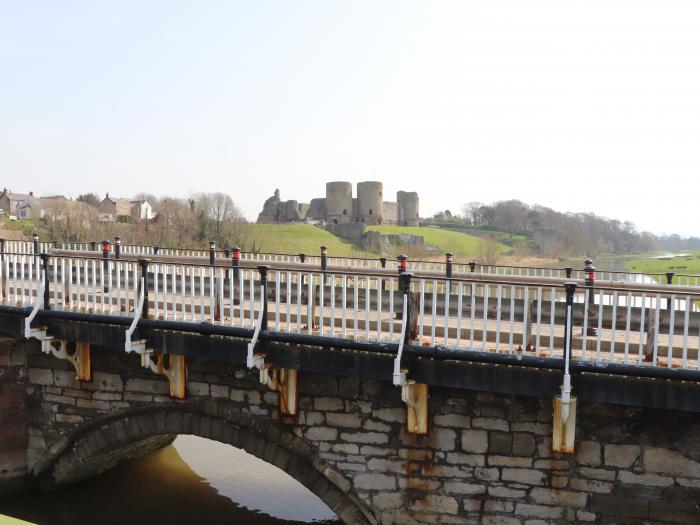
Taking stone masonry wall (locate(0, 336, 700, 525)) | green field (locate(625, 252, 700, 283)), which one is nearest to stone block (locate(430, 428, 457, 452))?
stone masonry wall (locate(0, 336, 700, 525))

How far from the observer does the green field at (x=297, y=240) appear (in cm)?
5212

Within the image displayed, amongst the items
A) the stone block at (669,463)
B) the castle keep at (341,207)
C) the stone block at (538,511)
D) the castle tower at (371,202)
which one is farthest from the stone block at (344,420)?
the castle tower at (371,202)

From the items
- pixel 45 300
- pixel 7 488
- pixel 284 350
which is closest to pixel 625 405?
pixel 284 350

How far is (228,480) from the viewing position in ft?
39.4

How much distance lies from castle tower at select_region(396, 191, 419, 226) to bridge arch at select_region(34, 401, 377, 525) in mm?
71568

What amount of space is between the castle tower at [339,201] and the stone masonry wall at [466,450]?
67115 millimetres

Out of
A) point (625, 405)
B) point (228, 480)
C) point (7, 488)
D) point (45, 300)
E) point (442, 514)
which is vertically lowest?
Answer: point (228, 480)

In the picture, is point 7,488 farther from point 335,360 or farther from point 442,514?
point 442,514

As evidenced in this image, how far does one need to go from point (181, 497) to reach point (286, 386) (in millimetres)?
5256

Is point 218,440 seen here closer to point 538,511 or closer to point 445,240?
A: point 538,511

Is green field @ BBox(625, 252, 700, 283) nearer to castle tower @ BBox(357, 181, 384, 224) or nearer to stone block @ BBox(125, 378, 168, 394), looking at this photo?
stone block @ BBox(125, 378, 168, 394)

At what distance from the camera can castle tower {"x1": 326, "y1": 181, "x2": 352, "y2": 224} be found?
2950 inches

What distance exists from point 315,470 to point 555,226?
74676 millimetres

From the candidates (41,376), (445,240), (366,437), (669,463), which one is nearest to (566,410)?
(669,463)
